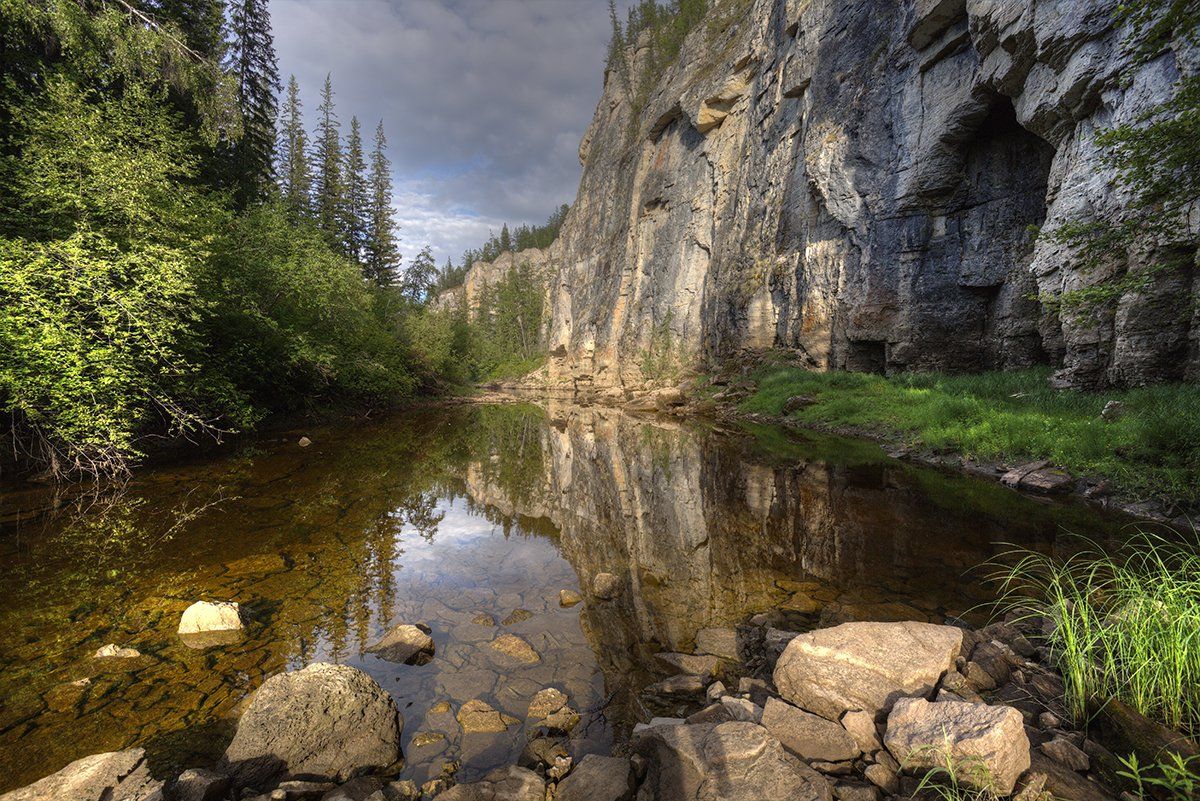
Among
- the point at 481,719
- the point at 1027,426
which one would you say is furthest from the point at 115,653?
A: the point at 1027,426

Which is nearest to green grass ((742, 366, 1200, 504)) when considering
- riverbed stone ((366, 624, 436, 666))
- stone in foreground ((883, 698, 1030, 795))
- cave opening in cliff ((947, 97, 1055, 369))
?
cave opening in cliff ((947, 97, 1055, 369))

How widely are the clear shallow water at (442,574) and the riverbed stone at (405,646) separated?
115 mm

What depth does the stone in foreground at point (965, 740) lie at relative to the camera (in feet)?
7.85

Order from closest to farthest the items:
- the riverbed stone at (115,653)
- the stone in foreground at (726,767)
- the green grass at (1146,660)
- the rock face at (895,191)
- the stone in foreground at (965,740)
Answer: the stone in foreground at (965,740), the stone in foreground at (726,767), the green grass at (1146,660), the riverbed stone at (115,653), the rock face at (895,191)

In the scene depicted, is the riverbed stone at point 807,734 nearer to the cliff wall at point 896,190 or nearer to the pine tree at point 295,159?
the cliff wall at point 896,190

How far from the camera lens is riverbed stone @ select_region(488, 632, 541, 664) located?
4551mm

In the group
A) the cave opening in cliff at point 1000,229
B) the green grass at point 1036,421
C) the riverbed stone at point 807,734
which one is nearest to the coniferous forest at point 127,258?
the riverbed stone at point 807,734

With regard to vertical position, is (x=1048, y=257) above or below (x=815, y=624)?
above

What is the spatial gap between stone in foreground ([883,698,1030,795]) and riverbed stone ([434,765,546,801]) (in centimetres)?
207

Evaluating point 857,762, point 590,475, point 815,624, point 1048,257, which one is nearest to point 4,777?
point 857,762

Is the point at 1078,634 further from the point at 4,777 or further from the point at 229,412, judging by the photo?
the point at 229,412

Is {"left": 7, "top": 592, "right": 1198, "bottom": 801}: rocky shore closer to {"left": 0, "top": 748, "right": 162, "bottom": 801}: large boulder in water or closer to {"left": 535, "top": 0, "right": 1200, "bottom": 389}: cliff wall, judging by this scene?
{"left": 0, "top": 748, "right": 162, "bottom": 801}: large boulder in water

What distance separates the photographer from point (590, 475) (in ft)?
42.5

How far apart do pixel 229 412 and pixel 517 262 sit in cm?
9792
